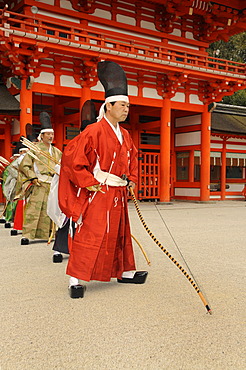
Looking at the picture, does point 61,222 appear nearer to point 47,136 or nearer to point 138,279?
point 138,279

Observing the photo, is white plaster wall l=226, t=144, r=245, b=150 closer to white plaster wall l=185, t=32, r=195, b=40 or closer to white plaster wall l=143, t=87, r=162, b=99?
white plaster wall l=185, t=32, r=195, b=40

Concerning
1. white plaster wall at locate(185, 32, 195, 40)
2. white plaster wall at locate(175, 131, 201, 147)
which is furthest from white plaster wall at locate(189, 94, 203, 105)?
white plaster wall at locate(185, 32, 195, 40)

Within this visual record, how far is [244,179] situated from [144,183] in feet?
17.0

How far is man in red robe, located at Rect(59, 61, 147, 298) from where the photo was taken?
10.5 ft

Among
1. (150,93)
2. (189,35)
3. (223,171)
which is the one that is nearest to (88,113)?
(150,93)

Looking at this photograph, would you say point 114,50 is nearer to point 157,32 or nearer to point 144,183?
point 157,32

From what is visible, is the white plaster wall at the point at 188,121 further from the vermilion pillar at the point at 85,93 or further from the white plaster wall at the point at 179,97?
the vermilion pillar at the point at 85,93

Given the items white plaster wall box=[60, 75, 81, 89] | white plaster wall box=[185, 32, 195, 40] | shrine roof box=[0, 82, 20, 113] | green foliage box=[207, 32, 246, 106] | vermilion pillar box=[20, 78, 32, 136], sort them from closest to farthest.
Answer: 1. shrine roof box=[0, 82, 20, 113]
2. vermilion pillar box=[20, 78, 32, 136]
3. white plaster wall box=[60, 75, 81, 89]
4. white plaster wall box=[185, 32, 195, 40]
5. green foliage box=[207, 32, 246, 106]

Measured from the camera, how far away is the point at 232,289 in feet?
11.3

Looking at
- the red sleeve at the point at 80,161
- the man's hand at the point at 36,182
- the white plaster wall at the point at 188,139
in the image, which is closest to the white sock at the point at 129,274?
the red sleeve at the point at 80,161

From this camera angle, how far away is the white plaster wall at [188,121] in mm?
14109

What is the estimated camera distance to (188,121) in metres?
14.5

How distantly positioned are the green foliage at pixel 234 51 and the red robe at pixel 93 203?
24.8 metres

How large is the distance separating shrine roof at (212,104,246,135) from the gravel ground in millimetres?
10850
